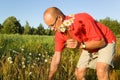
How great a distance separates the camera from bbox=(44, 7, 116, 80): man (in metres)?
4.51

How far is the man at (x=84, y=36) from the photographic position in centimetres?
451

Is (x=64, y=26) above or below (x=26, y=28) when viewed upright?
below

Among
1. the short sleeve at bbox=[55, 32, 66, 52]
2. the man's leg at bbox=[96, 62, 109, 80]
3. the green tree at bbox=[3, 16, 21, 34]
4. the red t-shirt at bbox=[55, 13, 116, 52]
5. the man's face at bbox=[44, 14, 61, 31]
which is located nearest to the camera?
the man's face at bbox=[44, 14, 61, 31]

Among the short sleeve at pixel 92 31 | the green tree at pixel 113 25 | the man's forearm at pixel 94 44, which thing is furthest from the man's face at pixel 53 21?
the green tree at pixel 113 25

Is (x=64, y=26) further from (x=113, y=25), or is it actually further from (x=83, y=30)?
(x=113, y=25)

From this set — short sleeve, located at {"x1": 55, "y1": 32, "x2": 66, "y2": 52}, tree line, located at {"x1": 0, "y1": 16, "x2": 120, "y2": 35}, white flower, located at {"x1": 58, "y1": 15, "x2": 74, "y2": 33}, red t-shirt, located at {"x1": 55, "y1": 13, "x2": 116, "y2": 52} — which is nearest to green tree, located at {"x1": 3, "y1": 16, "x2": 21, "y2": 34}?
tree line, located at {"x1": 0, "y1": 16, "x2": 120, "y2": 35}

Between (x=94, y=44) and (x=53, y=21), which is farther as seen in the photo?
(x=94, y=44)

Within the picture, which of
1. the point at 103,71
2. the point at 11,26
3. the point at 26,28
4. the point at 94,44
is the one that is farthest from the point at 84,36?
the point at 11,26

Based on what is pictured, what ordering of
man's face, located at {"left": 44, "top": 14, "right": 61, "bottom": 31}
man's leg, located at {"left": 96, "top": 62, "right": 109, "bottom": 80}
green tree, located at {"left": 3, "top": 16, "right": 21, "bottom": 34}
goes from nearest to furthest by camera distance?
man's face, located at {"left": 44, "top": 14, "right": 61, "bottom": 31} → man's leg, located at {"left": 96, "top": 62, "right": 109, "bottom": 80} → green tree, located at {"left": 3, "top": 16, "right": 21, "bottom": 34}

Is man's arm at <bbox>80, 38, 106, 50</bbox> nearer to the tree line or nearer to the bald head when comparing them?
the bald head

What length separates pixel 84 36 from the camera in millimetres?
4812

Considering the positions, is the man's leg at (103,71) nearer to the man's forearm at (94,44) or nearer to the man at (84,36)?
the man at (84,36)

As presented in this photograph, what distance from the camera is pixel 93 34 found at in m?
4.67

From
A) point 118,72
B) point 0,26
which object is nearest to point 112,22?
point 0,26
